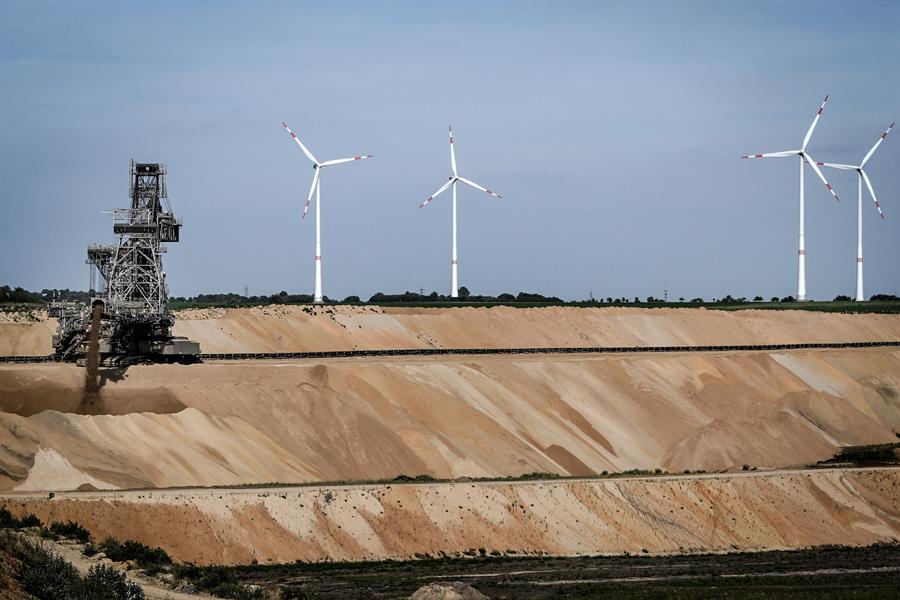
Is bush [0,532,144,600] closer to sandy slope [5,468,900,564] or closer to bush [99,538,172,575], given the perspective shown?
bush [99,538,172,575]

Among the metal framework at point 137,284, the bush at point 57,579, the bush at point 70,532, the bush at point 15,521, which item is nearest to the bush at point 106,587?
the bush at point 57,579

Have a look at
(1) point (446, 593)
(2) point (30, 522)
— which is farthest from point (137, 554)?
(1) point (446, 593)

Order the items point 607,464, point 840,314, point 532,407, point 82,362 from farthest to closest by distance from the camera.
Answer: point 840,314, point 532,407, point 607,464, point 82,362

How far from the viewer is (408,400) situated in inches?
4272

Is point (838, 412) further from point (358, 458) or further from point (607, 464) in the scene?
point (358, 458)

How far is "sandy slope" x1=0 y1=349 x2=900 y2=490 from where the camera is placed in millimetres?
83188

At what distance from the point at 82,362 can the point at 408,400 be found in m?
23.7

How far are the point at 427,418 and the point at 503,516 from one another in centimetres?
2641

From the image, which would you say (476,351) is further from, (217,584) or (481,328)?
(217,584)

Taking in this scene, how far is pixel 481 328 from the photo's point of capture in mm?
164750

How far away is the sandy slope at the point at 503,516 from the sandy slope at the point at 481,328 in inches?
2288

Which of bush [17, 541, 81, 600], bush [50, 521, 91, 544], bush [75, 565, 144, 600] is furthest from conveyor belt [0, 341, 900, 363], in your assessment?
bush [17, 541, 81, 600]

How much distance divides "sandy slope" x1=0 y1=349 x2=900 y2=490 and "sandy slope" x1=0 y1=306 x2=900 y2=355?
22093mm

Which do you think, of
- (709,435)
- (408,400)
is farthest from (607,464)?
(408,400)
